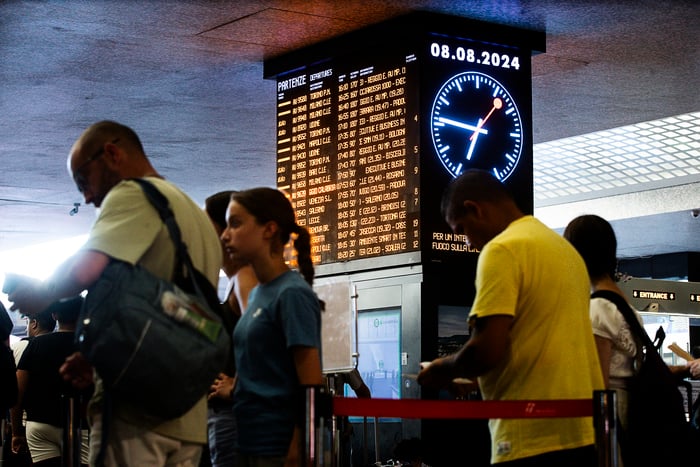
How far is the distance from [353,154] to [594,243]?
3882mm

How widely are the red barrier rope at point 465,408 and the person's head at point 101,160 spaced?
1.10 m

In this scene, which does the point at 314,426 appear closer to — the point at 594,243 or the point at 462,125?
the point at 594,243

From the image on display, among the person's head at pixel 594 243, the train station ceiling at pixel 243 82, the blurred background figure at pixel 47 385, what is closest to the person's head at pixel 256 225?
the person's head at pixel 594 243

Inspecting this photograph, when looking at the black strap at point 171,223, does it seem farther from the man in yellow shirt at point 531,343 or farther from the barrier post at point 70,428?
the barrier post at point 70,428

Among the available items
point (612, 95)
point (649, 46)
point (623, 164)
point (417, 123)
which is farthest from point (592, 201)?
point (417, 123)

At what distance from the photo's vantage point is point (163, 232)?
3512 mm

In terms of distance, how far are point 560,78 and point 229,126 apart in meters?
3.31

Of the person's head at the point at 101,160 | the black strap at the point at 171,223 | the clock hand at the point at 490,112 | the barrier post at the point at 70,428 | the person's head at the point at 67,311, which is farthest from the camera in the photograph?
the clock hand at the point at 490,112

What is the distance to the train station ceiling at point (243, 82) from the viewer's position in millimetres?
7855

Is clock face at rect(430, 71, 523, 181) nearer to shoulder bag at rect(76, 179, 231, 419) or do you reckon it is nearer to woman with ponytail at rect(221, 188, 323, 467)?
woman with ponytail at rect(221, 188, 323, 467)

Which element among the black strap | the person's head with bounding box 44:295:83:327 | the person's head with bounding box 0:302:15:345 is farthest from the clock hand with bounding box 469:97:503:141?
the black strap

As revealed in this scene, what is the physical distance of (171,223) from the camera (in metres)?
3.51

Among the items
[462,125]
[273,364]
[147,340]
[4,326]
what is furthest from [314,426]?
[462,125]

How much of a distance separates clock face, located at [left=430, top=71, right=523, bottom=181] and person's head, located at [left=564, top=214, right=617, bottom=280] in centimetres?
327
